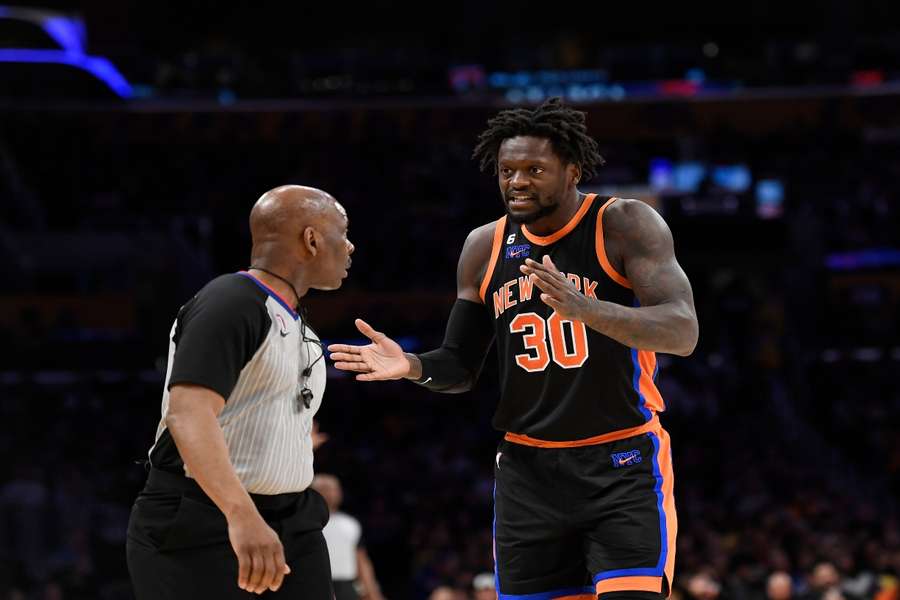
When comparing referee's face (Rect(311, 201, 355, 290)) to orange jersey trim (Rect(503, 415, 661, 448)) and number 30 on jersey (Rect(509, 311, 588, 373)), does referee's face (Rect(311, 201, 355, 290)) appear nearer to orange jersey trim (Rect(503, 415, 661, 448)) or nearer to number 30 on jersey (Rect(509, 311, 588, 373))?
number 30 on jersey (Rect(509, 311, 588, 373))

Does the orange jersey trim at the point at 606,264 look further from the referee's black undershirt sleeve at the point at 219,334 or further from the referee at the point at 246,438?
the referee's black undershirt sleeve at the point at 219,334

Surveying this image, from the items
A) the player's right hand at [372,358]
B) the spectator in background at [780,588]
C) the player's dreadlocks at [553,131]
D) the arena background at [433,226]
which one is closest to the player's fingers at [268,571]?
Answer: the player's right hand at [372,358]

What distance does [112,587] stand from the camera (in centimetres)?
1102

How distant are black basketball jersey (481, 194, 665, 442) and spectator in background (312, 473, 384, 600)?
124 inches

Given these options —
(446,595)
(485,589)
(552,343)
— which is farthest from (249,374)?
(485,589)

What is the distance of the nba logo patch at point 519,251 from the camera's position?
4.28 meters

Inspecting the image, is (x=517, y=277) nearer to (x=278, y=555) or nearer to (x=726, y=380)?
(x=278, y=555)

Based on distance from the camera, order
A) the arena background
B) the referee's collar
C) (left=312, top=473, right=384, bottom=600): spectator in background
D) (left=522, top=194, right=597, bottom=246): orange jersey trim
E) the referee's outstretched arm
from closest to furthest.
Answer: the referee's outstretched arm < the referee's collar < (left=522, top=194, right=597, bottom=246): orange jersey trim < (left=312, top=473, right=384, bottom=600): spectator in background < the arena background

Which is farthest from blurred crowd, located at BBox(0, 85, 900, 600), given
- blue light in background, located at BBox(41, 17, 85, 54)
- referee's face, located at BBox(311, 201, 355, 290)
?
referee's face, located at BBox(311, 201, 355, 290)

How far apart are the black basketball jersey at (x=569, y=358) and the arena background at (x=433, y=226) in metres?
7.33

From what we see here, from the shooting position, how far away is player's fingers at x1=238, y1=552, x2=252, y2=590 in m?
3.15

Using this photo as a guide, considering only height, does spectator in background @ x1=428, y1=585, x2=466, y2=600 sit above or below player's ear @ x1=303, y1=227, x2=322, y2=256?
below

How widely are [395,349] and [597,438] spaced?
79cm

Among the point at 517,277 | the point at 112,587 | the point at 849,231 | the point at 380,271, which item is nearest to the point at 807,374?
the point at 849,231
